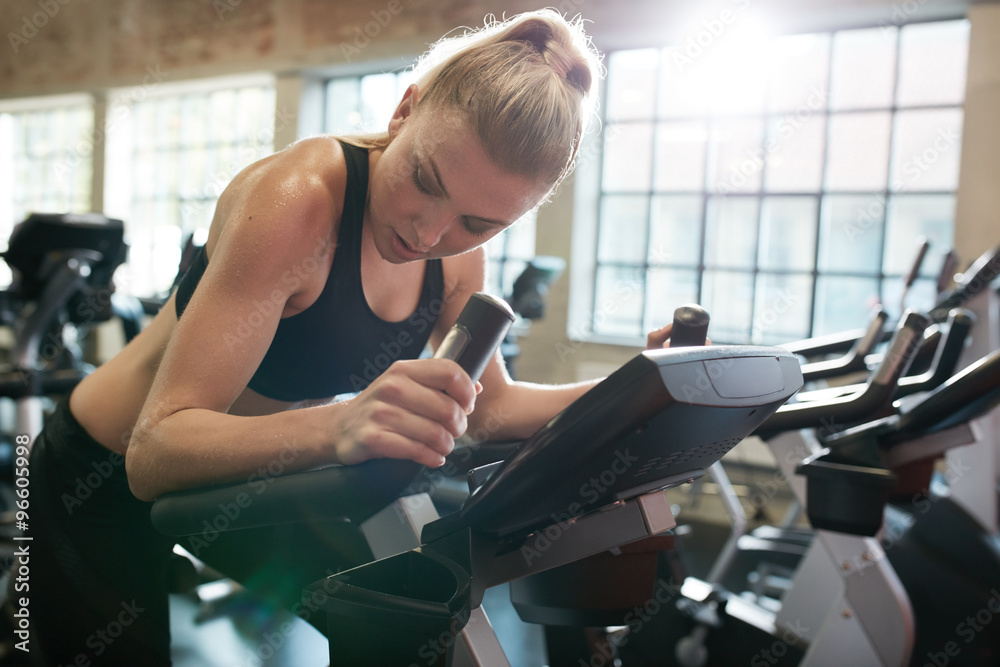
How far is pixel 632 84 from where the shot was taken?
15.6ft

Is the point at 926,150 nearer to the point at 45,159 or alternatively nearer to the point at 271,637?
the point at 271,637

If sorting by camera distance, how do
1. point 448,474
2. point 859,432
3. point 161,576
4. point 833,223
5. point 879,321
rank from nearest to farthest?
point 448,474 → point 161,576 → point 859,432 → point 879,321 → point 833,223

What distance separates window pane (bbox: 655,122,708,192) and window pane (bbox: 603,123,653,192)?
0.08 m

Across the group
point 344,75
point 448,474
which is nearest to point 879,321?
point 448,474

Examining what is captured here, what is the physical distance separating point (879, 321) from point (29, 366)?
2.74 m

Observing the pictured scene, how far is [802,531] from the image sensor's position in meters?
2.93

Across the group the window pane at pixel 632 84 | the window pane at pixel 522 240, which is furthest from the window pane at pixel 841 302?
the window pane at pixel 522 240

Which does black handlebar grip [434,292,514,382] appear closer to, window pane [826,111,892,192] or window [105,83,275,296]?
window pane [826,111,892,192]

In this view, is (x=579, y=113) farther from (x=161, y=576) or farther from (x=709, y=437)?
(x=161, y=576)

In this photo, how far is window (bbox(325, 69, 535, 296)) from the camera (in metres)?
5.31

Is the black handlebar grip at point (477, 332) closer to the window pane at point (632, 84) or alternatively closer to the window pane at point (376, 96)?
the window pane at point (632, 84)

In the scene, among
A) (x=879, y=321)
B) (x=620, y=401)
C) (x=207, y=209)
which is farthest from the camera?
(x=207, y=209)

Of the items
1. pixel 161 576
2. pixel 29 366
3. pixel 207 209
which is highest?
pixel 207 209

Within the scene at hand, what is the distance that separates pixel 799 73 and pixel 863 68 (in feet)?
1.11
